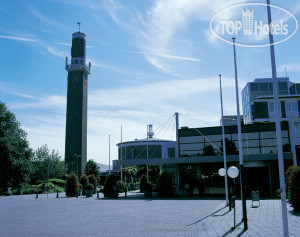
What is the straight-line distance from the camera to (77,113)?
82375mm

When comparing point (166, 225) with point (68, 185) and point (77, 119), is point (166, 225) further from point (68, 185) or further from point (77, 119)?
point (77, 119)

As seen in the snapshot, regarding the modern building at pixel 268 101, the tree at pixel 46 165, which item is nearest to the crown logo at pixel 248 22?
the modern building at pixel 268 101

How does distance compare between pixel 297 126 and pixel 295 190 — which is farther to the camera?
pixel 297 126

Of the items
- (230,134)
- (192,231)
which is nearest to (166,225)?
(192,231)

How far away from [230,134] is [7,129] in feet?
114

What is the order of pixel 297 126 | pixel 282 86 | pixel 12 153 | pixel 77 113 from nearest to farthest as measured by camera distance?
pixel 12 153 < pixel 297 126 < pixel 282 86 < pixel 77 113

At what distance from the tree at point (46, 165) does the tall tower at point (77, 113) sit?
304cm

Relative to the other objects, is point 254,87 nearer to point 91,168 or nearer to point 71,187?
point 71,187

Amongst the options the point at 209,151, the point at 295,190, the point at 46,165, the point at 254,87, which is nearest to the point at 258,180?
the point at 209,151

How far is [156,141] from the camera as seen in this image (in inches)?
3947

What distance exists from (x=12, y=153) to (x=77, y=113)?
37544 mm

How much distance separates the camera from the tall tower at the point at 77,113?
80.2m

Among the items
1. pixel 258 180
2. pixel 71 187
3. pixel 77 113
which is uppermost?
pixel 77 113

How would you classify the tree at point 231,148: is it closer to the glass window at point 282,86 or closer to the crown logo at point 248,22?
the crown logo at point 248,22
